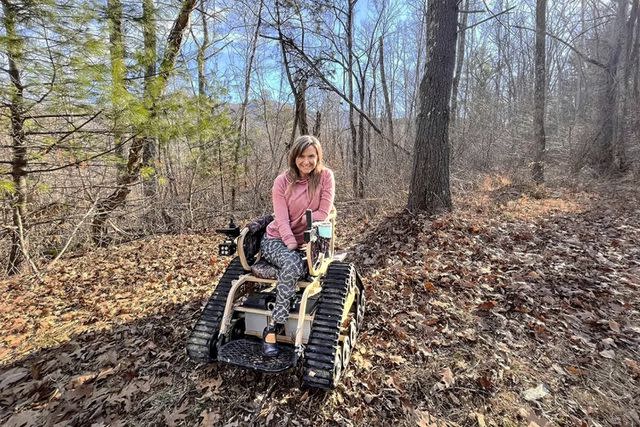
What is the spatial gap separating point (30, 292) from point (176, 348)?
9.78 ft

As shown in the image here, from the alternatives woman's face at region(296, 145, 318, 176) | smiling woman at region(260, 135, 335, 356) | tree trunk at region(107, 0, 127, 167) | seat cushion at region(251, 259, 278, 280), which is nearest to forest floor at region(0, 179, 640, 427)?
seat cushion at region(251, 259, 278, 280)

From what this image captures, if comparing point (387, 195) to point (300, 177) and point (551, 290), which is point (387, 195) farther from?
point (300, 177)

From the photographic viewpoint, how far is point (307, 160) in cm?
310

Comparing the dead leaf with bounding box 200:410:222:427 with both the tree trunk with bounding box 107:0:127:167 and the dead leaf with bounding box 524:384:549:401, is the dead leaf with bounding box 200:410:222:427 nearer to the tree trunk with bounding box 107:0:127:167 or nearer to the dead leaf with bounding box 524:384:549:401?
the dead leaf with bounding box 524:384:549:401

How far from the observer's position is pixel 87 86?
13.6 feet

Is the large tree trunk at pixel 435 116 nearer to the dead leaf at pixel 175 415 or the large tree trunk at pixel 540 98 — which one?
the dead leaf at pixel 175 415

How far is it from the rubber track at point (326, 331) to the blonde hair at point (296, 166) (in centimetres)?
81

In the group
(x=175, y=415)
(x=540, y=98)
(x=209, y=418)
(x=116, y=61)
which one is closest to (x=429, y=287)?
(x=209, y=418)

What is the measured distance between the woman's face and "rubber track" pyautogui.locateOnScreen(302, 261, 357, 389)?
969 millimetres

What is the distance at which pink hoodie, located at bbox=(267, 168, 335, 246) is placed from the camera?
3.13 metres

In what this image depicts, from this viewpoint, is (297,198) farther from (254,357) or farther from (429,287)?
(429,287)

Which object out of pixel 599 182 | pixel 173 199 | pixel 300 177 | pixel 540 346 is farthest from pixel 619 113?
pixel 173 199

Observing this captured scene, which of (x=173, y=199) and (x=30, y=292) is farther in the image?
(x=173, y=199)

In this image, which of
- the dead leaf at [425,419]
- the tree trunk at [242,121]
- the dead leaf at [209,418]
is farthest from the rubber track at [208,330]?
the tree trunk at [242,121]
